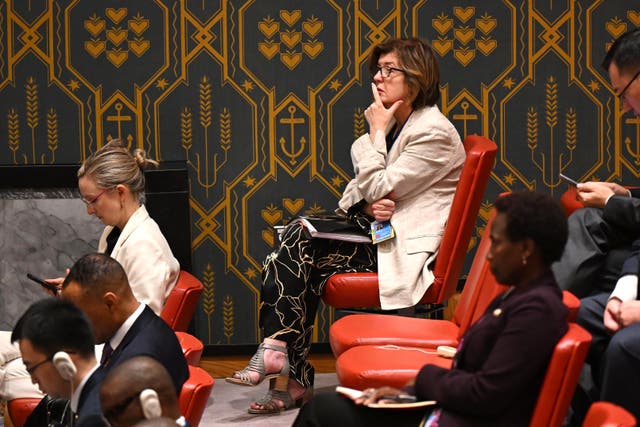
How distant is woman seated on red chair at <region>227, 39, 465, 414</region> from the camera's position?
4754 millimetres

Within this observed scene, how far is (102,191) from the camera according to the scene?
4422mm

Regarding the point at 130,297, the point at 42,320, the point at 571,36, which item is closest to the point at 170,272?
the point at 130,297

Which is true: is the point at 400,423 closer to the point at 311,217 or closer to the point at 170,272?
the point at 170,272

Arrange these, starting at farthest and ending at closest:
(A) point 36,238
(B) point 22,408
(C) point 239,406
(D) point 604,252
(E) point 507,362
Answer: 1. (A) point 36,238
2. (C) point 239,406
3. (B) point 22,408
4. (D) point 604,252
5. (E) point 507,362

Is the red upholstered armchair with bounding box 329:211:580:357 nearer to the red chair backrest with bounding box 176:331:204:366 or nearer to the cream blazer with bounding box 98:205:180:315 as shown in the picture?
the red chair backrest with bounding box 176:331:204:366

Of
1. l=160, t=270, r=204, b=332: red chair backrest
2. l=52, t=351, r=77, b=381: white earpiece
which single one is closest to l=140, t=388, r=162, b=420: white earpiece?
l=52, t=351, r=77, b=381: white earpiece

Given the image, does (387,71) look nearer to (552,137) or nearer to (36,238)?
(552,137)

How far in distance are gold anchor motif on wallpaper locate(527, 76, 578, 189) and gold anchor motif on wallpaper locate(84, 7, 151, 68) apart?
6.57 ft

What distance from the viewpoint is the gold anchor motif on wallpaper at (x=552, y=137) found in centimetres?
591

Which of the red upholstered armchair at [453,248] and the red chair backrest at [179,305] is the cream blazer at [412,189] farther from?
the red chair backrest at [179,305]

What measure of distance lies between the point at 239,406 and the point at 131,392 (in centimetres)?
267

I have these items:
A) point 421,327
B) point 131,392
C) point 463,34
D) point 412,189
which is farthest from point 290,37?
point 131,392

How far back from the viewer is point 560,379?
2.59 meters

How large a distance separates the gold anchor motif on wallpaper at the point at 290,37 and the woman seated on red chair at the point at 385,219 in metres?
0.90
